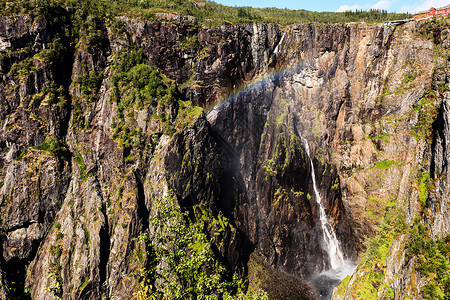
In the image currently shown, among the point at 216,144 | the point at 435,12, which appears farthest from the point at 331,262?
the point at 435,12

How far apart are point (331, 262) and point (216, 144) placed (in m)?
35.0

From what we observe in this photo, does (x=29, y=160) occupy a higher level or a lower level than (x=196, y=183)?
higher

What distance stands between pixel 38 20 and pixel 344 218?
72195 millimetres

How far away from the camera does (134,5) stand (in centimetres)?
5859

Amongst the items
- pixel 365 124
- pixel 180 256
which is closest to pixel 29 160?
pixel 180 256

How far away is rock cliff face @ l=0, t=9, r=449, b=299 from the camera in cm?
3594

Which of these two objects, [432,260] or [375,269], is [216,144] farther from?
[432,260]

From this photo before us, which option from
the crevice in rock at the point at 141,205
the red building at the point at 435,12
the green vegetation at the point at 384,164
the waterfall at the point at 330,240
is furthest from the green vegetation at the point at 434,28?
the crevice in rock at the point at 141,205

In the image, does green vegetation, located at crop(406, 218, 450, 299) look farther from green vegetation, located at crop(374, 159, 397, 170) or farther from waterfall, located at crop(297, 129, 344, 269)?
green vegetation, located at crop(374, 159, 397, 170)

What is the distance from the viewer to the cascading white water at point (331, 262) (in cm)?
4616

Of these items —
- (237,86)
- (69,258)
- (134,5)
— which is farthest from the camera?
(134,5)

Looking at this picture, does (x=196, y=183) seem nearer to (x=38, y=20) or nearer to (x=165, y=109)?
(x=165, y=109)

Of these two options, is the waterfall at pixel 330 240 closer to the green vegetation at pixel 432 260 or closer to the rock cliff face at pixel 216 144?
the rock cliff face at pixel 216 144

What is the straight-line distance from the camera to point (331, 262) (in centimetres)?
5141
